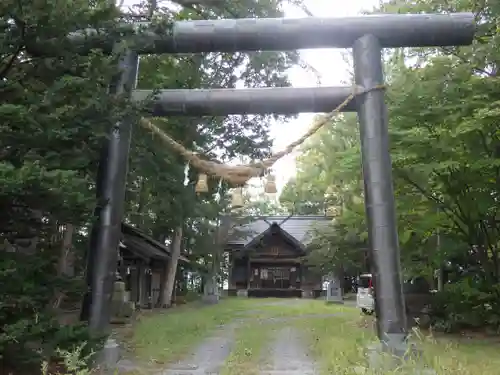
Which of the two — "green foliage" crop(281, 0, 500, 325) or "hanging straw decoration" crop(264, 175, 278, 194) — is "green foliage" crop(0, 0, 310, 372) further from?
"green foliage" crop(281, 0, 500, 325)

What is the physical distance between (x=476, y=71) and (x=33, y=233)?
38.2 feet

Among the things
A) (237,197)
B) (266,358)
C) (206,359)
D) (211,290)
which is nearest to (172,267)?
(211,290)

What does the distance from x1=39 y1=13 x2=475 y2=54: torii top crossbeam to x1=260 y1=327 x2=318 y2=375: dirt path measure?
16.7 ft

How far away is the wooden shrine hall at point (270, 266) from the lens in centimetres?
3862

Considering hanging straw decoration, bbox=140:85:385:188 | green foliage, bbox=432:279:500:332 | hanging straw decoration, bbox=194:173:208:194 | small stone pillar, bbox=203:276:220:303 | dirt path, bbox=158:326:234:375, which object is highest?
hanging straw decoration, bbox=140:85:385:188

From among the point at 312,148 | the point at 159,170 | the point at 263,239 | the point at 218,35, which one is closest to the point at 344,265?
the point at 312,148

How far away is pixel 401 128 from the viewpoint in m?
11.5

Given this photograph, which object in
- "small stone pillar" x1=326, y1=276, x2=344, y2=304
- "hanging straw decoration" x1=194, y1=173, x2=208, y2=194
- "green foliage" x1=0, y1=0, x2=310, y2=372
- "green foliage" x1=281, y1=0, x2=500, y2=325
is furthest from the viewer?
"small stone pillar" x1=326, y1=276, x2=344, y2=304

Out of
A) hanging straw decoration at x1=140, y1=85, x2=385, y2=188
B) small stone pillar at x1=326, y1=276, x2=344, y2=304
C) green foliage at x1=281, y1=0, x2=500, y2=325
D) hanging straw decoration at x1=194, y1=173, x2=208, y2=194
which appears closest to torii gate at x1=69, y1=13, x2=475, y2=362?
hanging straw decoration at x1=140, y1=85, x2=385, y2=188

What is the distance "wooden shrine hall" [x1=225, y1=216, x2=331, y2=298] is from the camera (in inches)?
1521

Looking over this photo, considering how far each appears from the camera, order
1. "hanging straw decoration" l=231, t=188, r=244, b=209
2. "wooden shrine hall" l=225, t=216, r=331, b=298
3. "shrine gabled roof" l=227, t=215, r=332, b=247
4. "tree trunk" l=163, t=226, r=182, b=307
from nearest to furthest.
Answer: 1. "hanging straw decoration" l=231, t=188, r=244, b=209
2. "tree trunk" l=163, t=226, r=182, b=307
3. "wooden shrine hall" l=225, t=216, r=331, b=298
4. "shrine gabled roof" l=227, t=215, r=332, b=247

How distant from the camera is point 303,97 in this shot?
775 centimetres

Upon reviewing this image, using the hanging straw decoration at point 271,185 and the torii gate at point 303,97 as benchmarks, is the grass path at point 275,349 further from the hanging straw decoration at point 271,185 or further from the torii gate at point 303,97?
the hanging straw decoration at point 271,185

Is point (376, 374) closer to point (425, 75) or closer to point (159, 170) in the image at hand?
point (425, 75)
